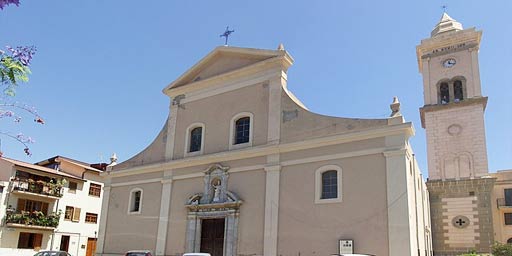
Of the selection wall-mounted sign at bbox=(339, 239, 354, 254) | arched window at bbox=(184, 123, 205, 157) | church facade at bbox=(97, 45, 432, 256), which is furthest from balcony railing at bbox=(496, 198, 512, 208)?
arched window at bbox=(184, 123, 205, 157)

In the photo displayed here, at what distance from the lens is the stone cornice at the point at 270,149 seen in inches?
626

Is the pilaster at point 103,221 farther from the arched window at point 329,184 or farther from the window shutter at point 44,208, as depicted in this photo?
the window shutter at point 44,208

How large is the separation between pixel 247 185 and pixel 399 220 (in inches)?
261

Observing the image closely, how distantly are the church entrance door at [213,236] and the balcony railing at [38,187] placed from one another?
19.5m

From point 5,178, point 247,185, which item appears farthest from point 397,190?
point 5,178

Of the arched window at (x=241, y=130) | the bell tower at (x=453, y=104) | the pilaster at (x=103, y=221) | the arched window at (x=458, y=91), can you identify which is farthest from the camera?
the arched window at (x=458, y=91)

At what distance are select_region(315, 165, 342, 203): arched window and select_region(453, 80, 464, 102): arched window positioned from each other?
59.1 feet

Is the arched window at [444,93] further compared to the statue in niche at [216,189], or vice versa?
the arched window at [444,93]

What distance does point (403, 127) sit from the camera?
15609 mm

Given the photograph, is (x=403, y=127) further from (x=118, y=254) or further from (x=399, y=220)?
(x=118, y=254)

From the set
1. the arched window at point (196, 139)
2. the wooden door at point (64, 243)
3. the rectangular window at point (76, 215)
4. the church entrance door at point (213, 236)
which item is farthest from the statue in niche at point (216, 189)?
the rectangular window at point (76, 215)

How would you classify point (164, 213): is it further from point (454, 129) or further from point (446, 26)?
point (446, 26)

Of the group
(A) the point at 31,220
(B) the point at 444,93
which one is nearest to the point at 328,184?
(B) the point at 444,93

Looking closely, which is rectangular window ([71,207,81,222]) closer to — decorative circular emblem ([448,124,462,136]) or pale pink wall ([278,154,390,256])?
pale pink wall ([278,154,390,256])
